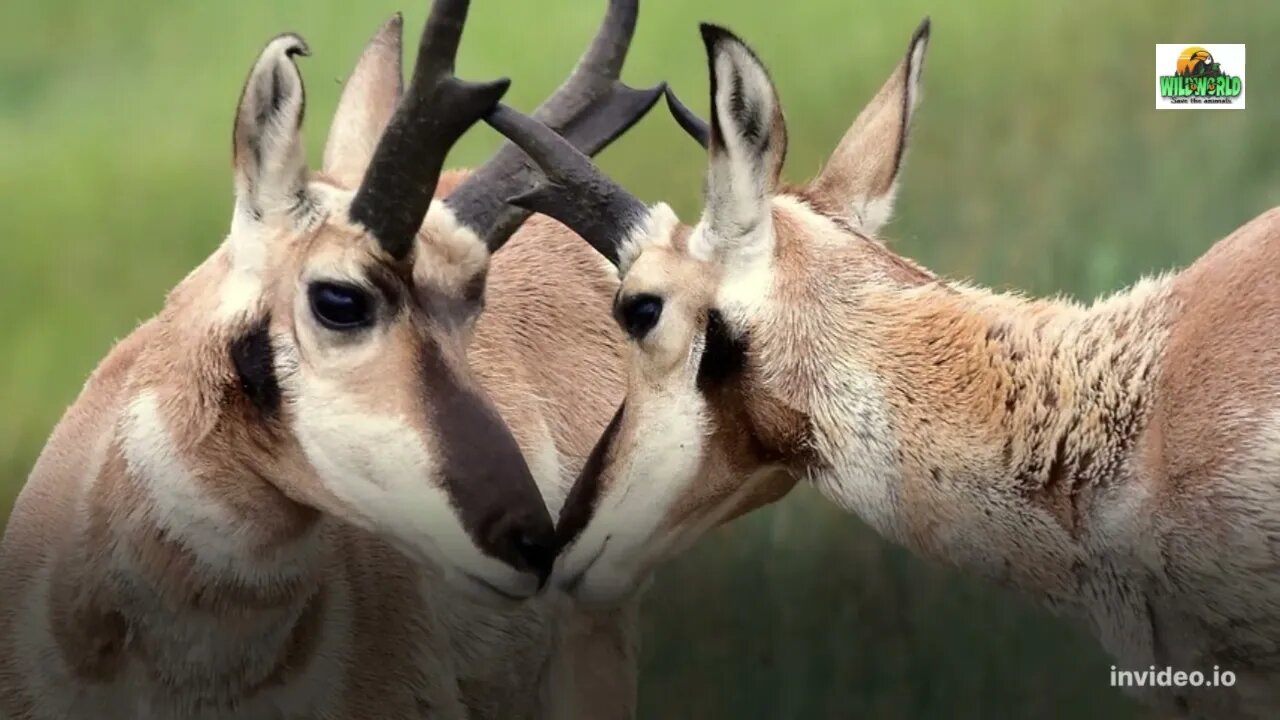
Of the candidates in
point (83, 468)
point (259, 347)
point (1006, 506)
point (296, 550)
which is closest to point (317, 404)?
point (259, 347)

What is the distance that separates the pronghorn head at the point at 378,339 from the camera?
265 centimetres

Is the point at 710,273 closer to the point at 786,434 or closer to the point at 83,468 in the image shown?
the point at 786,434

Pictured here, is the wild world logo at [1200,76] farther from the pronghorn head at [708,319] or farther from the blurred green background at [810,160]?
the pronghorn head at [708,319]

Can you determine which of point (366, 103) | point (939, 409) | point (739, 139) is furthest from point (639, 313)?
point (366, 103)

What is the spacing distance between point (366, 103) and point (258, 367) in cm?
84

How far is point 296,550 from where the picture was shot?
2.92m

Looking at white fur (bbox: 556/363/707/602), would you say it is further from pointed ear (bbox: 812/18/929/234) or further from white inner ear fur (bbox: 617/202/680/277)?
pointed ear (bbox: 812/18/929/234)

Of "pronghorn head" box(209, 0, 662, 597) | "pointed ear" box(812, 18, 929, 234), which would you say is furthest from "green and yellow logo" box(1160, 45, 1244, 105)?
"pronghorn head" box(209, 0, 662, 597)

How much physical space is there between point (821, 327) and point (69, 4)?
2.00 meters

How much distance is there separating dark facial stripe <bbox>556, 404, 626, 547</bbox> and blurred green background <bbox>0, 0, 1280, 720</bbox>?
2.43 ft

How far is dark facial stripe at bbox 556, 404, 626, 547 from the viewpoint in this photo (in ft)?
9.34

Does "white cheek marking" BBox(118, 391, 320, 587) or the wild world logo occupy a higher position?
the wild world logo

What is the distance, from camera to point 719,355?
2736 mm

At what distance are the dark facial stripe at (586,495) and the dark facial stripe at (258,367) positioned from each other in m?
0.58
